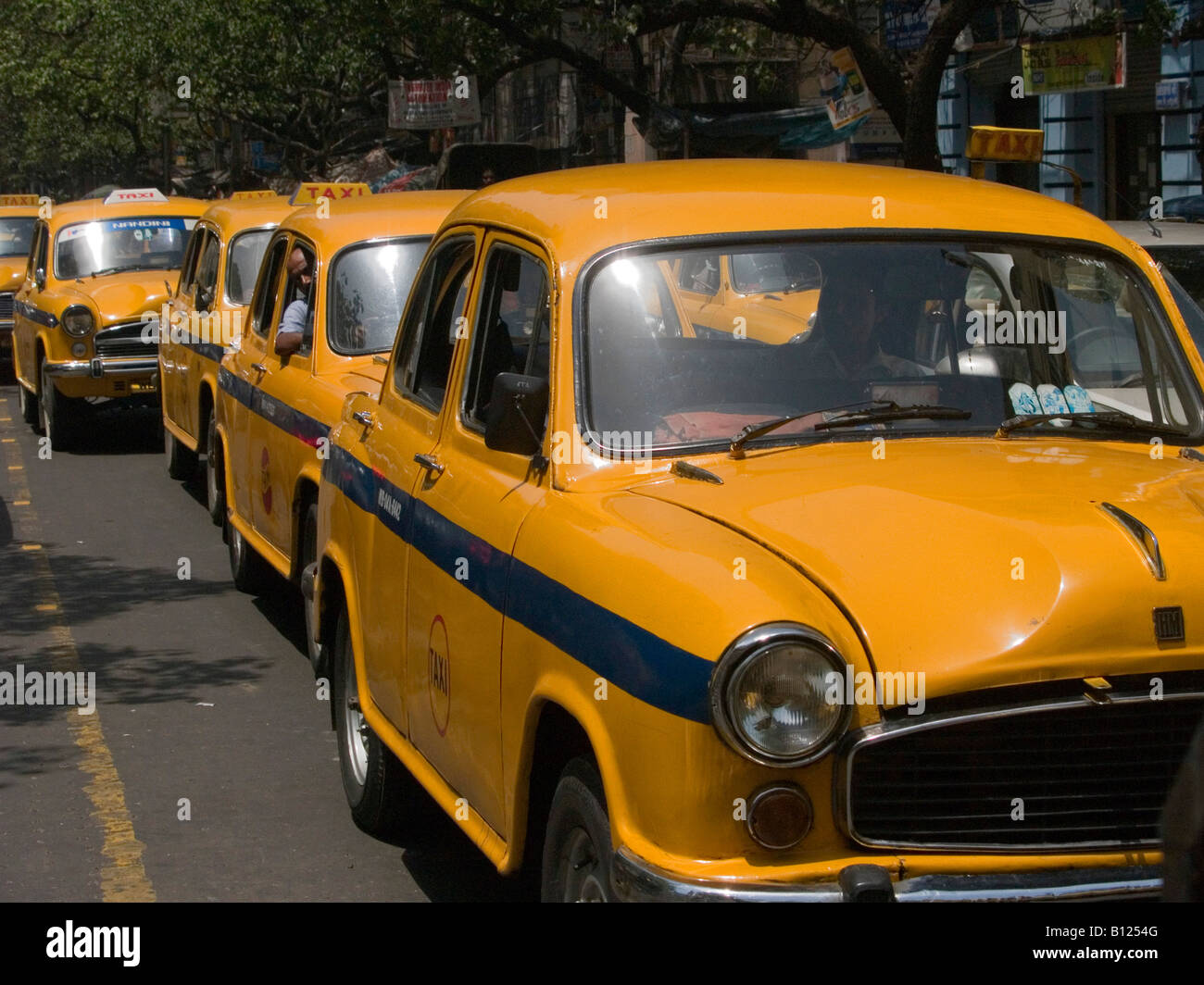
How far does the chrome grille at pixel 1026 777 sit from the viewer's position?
297 cm

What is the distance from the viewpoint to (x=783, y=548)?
3191 millimetres

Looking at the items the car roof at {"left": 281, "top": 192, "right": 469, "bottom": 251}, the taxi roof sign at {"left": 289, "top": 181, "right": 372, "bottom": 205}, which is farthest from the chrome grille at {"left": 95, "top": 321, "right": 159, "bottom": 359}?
the car roof at {"left": 281, "top": 192, "right": 469, "bottom": 251}

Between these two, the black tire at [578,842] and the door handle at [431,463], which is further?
the door handle at [431,463]

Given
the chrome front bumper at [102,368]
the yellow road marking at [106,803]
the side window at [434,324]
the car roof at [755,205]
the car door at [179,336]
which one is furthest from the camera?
the chrome front bumper at [102,368]

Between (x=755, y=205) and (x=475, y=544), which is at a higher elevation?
(x=755, y=205)

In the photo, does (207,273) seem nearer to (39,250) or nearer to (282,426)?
(282,426)

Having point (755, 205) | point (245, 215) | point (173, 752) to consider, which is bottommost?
point (173, 752)

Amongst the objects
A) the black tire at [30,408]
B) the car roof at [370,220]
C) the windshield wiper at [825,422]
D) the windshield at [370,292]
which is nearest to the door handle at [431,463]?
the windshield wiper at [825,422]

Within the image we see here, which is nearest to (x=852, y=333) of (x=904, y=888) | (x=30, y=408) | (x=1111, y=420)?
(x=1111, y=420)

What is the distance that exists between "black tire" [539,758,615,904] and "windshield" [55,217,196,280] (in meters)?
12.8

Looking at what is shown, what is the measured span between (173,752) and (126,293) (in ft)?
29.2

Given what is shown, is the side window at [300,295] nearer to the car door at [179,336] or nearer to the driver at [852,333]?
the car door at [179,336]

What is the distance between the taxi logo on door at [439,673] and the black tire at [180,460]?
8.66 meters

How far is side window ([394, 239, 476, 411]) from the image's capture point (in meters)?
4.80
